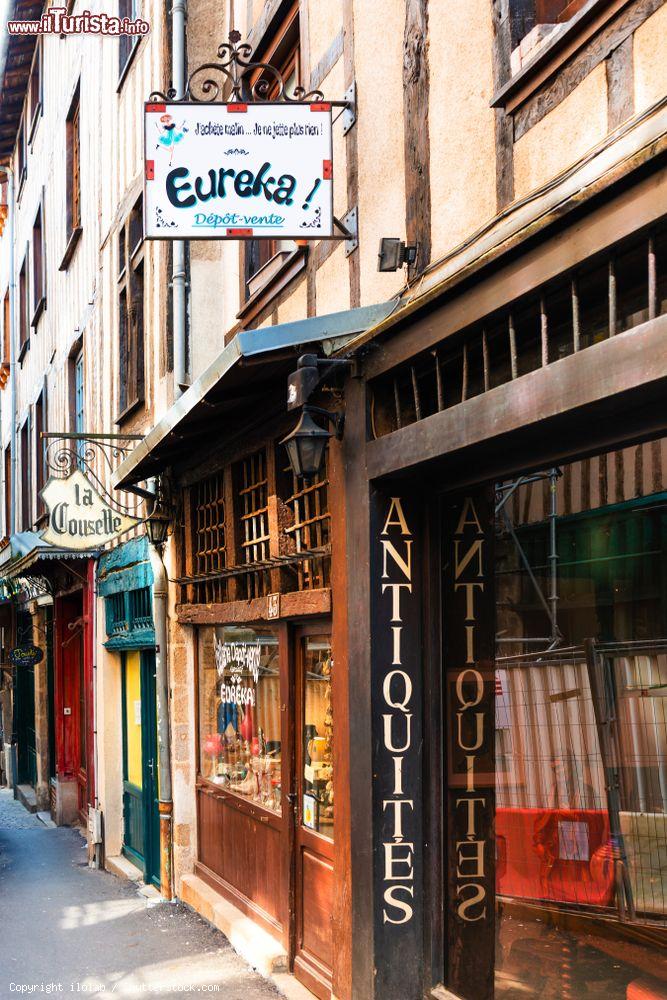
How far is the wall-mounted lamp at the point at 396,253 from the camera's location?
19.1 feet

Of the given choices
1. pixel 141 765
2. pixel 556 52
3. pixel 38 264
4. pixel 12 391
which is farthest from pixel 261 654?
pixel 12 391

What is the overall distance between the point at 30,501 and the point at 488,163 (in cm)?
1721

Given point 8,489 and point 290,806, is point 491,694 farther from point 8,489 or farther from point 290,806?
point 8,489

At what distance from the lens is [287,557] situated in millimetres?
7344

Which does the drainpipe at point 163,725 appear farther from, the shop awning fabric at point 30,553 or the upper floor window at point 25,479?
the upper floor window at point 25,479

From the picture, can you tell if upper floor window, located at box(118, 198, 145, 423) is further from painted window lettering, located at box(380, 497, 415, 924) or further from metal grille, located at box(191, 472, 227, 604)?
painted window lettering, located at box(380, 497, 415, 924)

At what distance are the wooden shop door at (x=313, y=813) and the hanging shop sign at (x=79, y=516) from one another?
13.3 ft

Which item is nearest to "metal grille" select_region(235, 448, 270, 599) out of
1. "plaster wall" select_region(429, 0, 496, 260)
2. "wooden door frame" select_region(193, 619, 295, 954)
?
"wooden door frame" select_region(193, 619, 295, 954)

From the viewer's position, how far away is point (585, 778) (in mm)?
6227

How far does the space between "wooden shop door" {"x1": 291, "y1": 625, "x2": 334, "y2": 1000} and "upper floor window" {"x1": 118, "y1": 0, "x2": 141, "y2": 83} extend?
7195 mm

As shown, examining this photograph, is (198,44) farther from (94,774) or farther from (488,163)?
(94,774)

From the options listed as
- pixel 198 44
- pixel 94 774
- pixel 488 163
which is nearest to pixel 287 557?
pixel 488 163

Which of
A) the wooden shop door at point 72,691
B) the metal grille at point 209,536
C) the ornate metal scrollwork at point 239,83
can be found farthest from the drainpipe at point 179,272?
the wooden shop door at point 72,691

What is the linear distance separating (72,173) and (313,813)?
1189 centimetres
